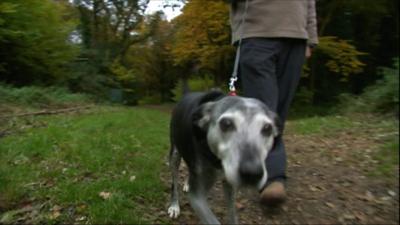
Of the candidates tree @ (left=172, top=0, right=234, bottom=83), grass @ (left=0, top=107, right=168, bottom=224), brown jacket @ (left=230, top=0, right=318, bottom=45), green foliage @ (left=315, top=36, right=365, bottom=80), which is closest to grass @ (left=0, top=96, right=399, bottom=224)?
grass @ (left=0, top=107, right=168, bottom=224)

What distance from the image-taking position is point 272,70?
3664mm

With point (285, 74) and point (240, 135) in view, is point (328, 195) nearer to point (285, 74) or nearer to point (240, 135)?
point (285, 74)

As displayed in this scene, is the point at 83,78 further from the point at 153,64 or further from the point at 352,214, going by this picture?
the point at 352,214

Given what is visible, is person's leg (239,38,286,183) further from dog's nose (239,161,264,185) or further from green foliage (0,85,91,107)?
green foliage (0,85,91,107)

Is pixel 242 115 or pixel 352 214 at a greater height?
pixel 242 115

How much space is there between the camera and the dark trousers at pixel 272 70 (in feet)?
11.6

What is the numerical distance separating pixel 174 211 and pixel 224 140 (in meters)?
1.51

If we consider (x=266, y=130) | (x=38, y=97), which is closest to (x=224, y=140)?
(x=266, y=130)

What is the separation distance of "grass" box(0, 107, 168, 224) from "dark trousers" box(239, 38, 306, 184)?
1162mm

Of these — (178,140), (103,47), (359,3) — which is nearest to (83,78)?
(103,47)

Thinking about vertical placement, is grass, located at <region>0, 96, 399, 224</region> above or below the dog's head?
below

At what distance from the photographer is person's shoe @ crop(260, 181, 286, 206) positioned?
3.21 meters

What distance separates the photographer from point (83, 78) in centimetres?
2044

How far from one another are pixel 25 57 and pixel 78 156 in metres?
10.2
